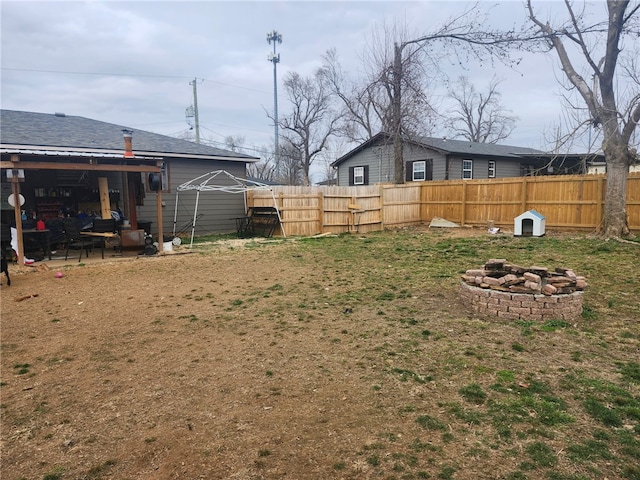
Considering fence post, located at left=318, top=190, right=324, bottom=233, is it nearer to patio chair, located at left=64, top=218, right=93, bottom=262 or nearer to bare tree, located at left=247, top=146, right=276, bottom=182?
patio chair, located at left=64, top=218, right=93, bottom=262

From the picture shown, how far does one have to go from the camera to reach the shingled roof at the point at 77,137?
10180 millimetres

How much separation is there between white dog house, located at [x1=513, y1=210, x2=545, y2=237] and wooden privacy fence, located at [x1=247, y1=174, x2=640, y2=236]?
167cm

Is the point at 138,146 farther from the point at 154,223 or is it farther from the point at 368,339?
the point at 368,339

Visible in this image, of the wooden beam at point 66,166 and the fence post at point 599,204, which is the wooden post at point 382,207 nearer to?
the fence post at point 599,204

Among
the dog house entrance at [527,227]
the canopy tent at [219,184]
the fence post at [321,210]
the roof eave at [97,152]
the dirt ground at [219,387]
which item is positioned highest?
the roof eave at [97,152]

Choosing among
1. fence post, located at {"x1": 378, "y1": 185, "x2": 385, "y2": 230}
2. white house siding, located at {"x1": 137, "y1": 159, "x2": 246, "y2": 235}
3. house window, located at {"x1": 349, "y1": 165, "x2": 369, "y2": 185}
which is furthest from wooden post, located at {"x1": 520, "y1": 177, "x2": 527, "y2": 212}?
house window, located at {"x1": 349, "y1": 165, "x2": 369, "y2": 185}

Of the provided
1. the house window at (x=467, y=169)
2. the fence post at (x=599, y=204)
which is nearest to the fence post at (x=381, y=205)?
the fence post at (x=599, y=204)

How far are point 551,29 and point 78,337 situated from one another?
41.3ft

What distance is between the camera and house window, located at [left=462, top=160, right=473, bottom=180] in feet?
68.5

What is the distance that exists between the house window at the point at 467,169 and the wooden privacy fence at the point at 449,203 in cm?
597

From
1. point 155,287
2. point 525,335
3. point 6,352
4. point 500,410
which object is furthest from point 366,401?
point 155,287

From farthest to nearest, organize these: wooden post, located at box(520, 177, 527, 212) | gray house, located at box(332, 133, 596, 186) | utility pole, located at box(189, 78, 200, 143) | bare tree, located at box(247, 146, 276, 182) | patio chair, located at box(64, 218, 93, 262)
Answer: bare tree, located at box(247, 146, 276, 182) → utility pole, located at box(189, 78, 200, 143) → gray house, located at box(332, 133, 596, 186) → wooden post, located at box(520, 177, 527, 212) → patio chair, located at box(64, 218, 93, 262)

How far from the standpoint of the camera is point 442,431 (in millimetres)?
2426

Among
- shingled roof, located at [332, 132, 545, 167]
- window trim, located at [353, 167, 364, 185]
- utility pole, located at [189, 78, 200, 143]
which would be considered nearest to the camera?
shingled roof, located at [332, 132, 545, 167]
